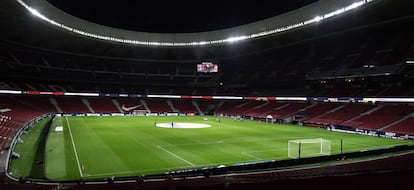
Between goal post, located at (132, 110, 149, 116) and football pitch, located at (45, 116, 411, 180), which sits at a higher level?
goal post, located at (132, 110, 149, 116)

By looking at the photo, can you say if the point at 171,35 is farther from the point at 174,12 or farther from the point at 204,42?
the point at 174,12

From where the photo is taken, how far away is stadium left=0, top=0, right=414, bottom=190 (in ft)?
56.4

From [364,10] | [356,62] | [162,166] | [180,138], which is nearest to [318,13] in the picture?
[364,10]

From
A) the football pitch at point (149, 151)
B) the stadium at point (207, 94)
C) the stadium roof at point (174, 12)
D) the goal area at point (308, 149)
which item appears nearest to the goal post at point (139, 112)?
the stadium at point (207, 94)

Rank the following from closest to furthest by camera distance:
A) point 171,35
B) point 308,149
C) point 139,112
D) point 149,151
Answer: point 149,151 → point 308,149 → point 139,112 → point 171,35

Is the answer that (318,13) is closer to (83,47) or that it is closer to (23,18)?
(23,18)

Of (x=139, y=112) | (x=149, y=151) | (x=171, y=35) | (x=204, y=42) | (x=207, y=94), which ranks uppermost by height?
(x=171, y=35)

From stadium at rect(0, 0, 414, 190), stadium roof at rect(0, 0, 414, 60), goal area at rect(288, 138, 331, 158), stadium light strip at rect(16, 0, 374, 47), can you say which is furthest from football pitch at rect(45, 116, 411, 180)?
stadium roof at rect(0, 0, 414, 60)

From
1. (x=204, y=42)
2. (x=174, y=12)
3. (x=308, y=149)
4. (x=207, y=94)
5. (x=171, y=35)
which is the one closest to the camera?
(x=308, y=149)

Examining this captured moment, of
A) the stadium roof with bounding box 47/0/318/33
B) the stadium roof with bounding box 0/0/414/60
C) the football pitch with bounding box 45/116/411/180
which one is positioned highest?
the stadium roof with bounding box 47/0/318/33

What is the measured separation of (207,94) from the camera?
75.1 m

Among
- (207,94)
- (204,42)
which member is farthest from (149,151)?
(207,94)

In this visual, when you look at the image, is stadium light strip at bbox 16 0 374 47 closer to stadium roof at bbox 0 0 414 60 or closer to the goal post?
stadium roof at bbox 0 0 414 60

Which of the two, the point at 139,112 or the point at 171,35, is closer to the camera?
the point at 139,112
